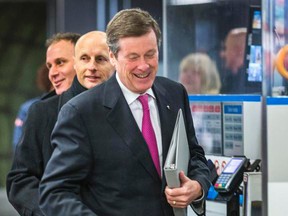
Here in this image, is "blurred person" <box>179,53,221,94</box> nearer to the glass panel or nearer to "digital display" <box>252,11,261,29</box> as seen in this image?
the glass panel

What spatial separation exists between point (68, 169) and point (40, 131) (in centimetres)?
68

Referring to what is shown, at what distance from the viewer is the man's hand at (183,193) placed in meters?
2.96

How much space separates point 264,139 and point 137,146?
1.34m

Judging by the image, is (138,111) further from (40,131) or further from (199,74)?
(199,74)

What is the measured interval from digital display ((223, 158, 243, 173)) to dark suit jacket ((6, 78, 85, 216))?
40.2 inches

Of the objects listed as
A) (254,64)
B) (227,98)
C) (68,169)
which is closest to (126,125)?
(68,169)

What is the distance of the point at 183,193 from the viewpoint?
2.96m

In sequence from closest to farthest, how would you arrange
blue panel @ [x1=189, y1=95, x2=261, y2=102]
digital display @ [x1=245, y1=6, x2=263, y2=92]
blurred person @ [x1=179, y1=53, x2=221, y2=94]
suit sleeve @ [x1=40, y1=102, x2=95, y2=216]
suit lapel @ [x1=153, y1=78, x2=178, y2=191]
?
suit sleeve @ [x1=40, y1=102, x2=95, y2=216] < suit lapel @ [x1=153, y1=78, x2=178, y2=191] < blue panel @ [x1=189, y1=95, x2=261, y2=102] < digital display @ [x1=245, y1=6, x2=263, y2=92] < blurred person @ [x1=179, y1=53, x2=221, y2=94]

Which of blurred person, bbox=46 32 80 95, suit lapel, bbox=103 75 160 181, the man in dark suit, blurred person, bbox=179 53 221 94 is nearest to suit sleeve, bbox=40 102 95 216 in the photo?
the man in dark suit

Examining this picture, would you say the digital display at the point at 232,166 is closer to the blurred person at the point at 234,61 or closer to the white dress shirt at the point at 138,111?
the blurred person at the point at 234,61

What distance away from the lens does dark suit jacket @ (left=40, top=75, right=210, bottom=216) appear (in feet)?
9.77

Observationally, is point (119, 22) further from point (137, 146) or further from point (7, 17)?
point (7, 17)

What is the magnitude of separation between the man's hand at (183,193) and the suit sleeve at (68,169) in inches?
11.2

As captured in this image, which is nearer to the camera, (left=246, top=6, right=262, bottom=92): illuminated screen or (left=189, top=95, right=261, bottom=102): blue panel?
(left=189, top=95, right=261, bottom=102): blue panel
